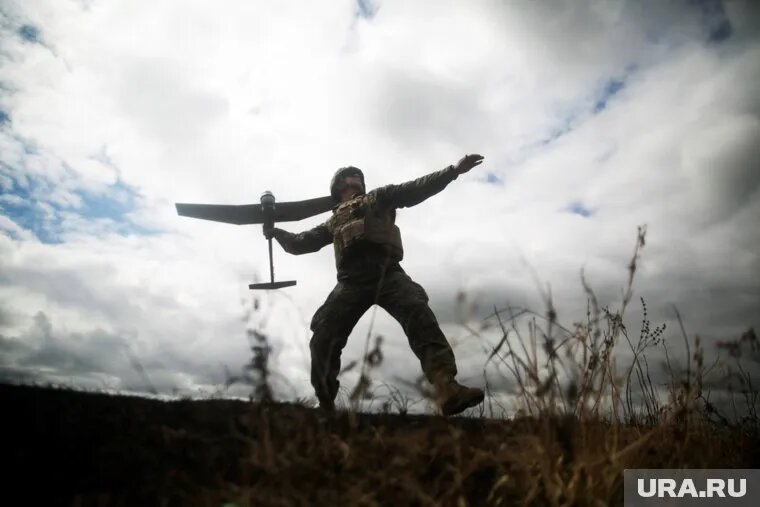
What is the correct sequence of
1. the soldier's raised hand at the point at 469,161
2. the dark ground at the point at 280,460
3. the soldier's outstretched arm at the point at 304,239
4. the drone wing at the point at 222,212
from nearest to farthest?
the dark ground at the point at 280,460, the soldier's raised hand at the point at 469,161, the soldier's outstretched arm at the point at 304,239, the drone wing at the point at 222,212

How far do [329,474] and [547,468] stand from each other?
758 millimetres

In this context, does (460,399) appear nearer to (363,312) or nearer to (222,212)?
(363,312)

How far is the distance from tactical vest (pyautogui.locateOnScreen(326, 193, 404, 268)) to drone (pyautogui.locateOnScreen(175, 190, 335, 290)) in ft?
2.33

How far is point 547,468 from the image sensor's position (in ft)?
5.22

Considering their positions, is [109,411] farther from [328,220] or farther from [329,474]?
[328,220]

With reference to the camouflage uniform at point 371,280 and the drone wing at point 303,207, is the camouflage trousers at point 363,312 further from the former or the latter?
the drone wing at point 303,207

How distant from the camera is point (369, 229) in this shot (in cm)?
388

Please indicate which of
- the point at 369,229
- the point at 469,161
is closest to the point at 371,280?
the point at 369,229

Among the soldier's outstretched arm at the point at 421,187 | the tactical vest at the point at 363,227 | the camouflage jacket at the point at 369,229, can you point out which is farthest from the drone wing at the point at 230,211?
the soldier's outstretched arm at the point at 421,187

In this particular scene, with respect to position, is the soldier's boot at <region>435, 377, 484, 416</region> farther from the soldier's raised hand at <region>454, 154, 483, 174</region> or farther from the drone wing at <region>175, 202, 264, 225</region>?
the drone wing at <region>175, 202, 264, 225</region>

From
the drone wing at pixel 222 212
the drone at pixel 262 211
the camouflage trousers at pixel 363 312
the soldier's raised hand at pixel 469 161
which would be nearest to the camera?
the camouflage trousers at pixel 363 312

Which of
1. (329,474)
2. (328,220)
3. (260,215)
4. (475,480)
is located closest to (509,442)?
(475,480)

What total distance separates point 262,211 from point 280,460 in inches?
135

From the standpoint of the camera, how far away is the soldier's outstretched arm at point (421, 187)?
12.7 feet
